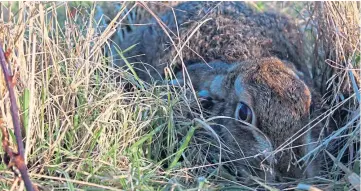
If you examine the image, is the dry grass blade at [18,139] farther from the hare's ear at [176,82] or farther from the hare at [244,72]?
the hare's ear at [176,82]

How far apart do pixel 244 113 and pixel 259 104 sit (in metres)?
0.17

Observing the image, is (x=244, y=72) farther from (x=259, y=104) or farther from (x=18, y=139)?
(x=18, y=139)

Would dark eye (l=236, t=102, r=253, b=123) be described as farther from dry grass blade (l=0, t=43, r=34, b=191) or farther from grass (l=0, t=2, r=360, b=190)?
dry grass blade (l=0, t=43, r=34, b=191)

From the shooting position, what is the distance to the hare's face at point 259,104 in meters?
3.24

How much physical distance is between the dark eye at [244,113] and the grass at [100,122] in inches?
8.7

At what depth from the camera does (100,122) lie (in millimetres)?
3248

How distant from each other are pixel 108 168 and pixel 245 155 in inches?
31.5

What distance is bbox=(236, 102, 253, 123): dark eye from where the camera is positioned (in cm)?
340

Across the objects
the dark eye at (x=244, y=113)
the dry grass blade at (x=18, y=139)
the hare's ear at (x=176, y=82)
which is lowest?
the dark eye at (x=244, y=113)

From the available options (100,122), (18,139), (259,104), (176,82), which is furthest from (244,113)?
(18,139)

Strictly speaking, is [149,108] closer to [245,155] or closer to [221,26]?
[245,155]

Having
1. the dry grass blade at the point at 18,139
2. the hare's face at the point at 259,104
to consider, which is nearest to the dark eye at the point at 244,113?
the hare's face at the point at 259,104

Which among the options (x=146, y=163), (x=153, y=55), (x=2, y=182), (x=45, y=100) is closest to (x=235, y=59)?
(x=153, y=55)

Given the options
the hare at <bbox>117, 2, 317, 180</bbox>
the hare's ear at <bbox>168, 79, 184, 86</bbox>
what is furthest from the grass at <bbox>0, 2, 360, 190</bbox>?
the hare at <bbox>117, 2, 317, 180</bbox>
